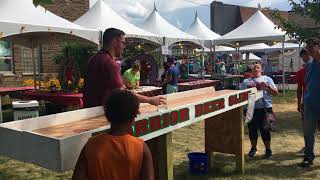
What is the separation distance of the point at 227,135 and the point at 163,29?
12606mm

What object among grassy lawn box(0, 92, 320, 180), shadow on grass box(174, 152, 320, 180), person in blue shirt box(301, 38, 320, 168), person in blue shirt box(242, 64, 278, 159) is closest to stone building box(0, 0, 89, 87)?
grassy lawn box(0, 92, 320, 180)

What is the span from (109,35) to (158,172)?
1.43 metres

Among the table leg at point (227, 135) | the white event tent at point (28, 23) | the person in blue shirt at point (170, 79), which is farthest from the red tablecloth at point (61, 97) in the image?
the table leg at point (227, 135)

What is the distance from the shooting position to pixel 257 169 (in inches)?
254

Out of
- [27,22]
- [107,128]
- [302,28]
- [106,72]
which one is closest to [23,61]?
[27,22]

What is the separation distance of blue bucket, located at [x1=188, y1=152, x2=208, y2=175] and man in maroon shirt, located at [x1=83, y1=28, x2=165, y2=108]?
243cm

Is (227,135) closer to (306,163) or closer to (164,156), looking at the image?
(306,163)

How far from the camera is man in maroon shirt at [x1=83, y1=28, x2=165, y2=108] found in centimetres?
385

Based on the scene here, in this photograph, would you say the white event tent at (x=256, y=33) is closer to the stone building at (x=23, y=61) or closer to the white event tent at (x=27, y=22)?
the stone building at (x=23, y=61)

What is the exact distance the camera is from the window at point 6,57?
1727cm

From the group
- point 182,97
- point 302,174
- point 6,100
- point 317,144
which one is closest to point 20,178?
point 182,97

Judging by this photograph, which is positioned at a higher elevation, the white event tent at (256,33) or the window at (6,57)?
the white event tent at (256,33)

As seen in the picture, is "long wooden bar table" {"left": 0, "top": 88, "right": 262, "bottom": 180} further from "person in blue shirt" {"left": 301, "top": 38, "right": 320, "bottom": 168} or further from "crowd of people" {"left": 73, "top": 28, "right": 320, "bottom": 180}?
"person in blue shirt" {"left": 301, "top": 38, "right": 320, "bottom": 168}

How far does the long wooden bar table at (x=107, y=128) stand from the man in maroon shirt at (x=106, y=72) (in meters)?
0.15
